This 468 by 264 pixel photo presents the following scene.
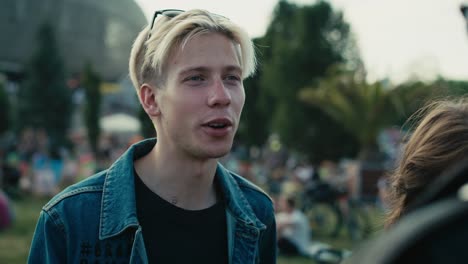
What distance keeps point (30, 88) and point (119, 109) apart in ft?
96.2

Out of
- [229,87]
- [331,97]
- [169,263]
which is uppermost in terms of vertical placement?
[229,87]

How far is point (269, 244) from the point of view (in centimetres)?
255

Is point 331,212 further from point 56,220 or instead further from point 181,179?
point 56,220

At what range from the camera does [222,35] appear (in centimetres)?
229

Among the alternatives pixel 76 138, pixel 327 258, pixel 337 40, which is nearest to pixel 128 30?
pixel 337 40

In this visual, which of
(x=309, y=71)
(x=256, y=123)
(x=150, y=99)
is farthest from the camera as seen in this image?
(x=256, y=123)

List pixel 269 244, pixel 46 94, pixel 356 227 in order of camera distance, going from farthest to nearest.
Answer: pixel 46 94 < pixel 356 227 < pixel 269 244

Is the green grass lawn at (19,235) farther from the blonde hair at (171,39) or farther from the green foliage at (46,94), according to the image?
the green foliage at (46,94)

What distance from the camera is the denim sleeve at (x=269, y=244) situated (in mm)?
2518

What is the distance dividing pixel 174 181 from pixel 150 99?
12.4 inches

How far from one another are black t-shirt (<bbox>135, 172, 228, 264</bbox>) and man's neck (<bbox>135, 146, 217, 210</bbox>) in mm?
28

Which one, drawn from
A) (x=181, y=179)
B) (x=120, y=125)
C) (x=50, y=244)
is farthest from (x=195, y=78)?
(x=120, y=125)

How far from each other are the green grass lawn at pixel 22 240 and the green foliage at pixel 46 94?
1391 inches

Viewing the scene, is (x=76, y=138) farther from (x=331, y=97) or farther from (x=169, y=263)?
(x=169, y=263)
